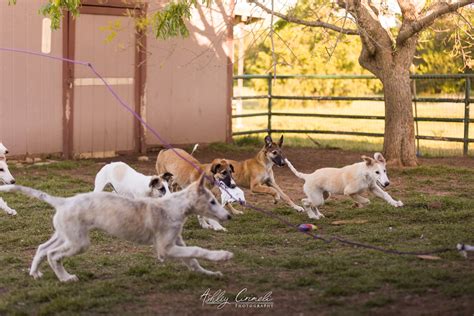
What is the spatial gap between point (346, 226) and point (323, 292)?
3337mm

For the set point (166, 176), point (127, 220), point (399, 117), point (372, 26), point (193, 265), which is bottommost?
point (193, 265)

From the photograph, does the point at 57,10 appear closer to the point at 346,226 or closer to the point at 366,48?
the point at 346,226

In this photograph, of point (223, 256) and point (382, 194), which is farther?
point (382, 194)

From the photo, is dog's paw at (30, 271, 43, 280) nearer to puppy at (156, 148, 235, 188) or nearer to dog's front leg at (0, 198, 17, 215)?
puppy at (156, 148, 235, 188)

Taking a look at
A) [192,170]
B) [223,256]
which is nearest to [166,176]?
[192,170]

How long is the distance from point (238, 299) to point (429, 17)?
28.3ft

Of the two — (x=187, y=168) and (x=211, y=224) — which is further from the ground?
(x=187, y=168)

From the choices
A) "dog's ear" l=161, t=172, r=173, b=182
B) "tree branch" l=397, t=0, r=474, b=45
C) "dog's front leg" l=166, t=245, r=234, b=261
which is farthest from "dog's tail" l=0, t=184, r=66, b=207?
"tree branch" l=397, t=0, r=474, b=45

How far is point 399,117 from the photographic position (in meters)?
15.6

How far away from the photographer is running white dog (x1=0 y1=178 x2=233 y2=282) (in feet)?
23.6

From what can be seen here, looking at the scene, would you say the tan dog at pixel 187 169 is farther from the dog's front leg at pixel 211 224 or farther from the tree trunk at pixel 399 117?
the tree trunk at pixel 399 117

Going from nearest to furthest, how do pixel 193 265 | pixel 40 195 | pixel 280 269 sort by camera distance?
pixel 40 195, pixel 193 265, pixel 280 269

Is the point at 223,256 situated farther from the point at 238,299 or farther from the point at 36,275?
the point at 36,275

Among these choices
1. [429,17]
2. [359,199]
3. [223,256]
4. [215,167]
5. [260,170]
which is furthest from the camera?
[429,17]
